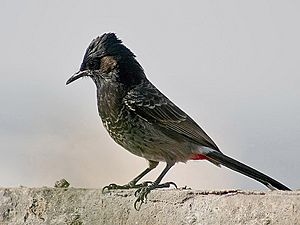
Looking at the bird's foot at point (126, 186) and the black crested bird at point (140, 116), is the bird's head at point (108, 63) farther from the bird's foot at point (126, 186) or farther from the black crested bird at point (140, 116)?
the bird's foot at point (126, 186)

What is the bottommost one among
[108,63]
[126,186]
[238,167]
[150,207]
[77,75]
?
[150,207]

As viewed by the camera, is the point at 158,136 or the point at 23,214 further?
the point at 158,136

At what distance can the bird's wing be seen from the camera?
5.19 meters

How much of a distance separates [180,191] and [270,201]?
516 millimetres

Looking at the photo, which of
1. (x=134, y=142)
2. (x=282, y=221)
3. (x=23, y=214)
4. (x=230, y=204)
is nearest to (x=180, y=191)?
(x=230, y=204)

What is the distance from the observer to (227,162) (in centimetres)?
512

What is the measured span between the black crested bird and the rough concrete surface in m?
1.04

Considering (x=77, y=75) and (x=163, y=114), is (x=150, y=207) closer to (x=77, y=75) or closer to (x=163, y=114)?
(x=163, y=114)

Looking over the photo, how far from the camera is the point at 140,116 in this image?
5156 millimetres

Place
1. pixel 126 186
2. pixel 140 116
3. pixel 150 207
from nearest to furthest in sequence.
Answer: pixel 150 207 < pixel 126 186 < pixel 140 116

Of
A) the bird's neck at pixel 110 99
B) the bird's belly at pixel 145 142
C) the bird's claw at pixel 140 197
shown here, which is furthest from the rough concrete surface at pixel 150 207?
the bird's neck at pixel 110 99

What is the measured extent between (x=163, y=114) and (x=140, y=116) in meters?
0.22

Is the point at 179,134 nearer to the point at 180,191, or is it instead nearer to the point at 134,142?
the point at 134,142

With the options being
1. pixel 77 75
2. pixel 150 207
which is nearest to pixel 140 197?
pixel 150 207
